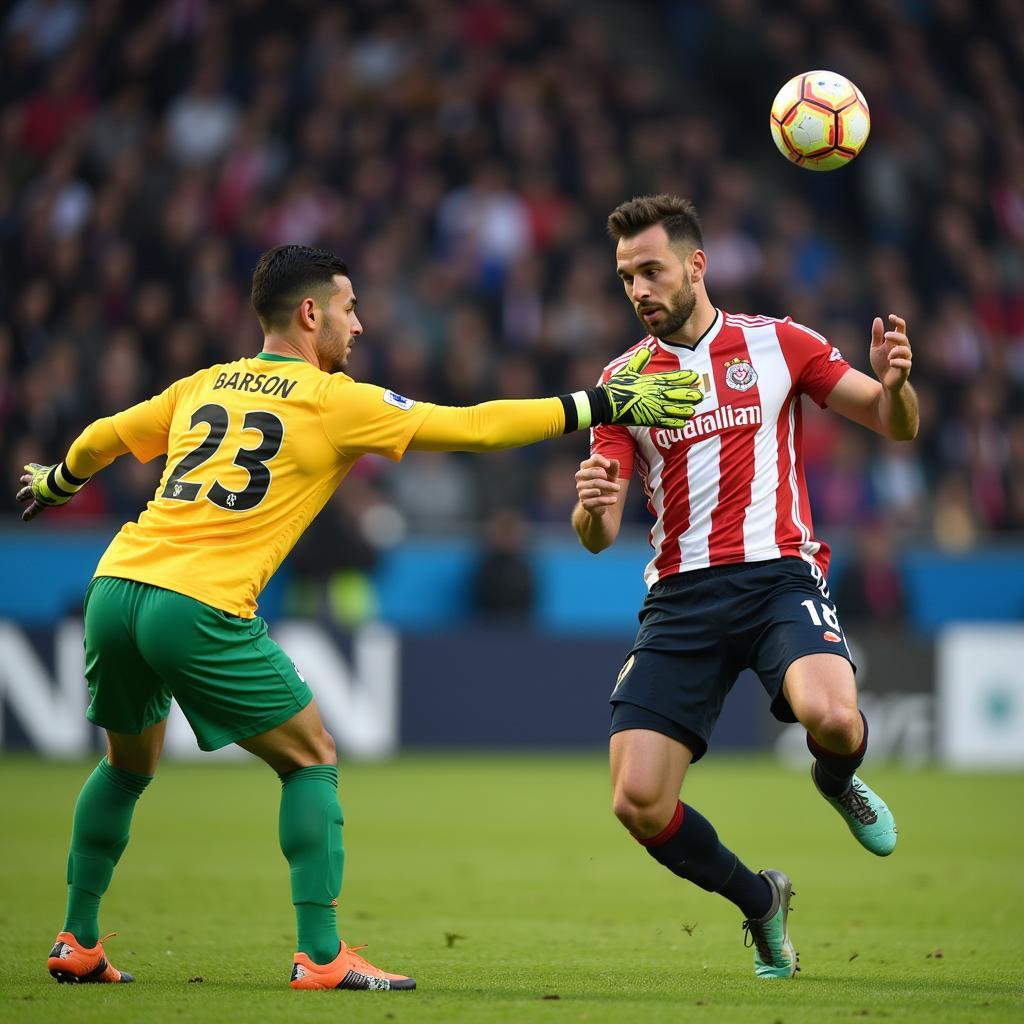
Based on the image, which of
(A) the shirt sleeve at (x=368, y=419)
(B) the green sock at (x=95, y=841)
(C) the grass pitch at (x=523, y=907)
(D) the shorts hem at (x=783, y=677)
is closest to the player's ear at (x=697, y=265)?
(A) the shirt sleeve at (x=368, y=419)

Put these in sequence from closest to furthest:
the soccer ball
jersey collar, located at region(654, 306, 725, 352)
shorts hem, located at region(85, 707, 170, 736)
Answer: shorts hem, located at region(85, 707, 170, 736) → jersey collar, located at region(654, 306, 725, 352) → the soccer ball

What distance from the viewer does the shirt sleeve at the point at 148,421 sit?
569cm

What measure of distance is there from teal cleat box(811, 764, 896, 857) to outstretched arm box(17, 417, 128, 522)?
8.78 ft

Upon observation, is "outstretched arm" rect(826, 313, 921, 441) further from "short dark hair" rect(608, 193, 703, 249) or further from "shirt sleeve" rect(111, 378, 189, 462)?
"shirt sleeve" rect(111, 378, 189, 462)

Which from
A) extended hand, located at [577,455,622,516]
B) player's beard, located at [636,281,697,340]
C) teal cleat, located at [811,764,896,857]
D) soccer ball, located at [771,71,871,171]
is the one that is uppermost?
soccer ball, located at [771,71,871,171]

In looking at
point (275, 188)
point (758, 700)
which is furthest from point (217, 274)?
point (758, 700)

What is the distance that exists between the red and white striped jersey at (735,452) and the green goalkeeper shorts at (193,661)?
4.96 ft

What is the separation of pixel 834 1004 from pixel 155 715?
232 centimetres

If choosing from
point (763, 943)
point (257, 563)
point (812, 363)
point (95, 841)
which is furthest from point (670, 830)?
point (95, 841)

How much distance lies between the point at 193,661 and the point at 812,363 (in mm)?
2465

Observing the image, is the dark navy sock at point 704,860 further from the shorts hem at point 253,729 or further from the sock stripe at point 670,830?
the shorts hem at point 253,729

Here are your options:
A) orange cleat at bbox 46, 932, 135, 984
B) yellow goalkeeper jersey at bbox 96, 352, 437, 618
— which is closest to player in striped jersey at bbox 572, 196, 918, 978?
yellow goalkeeper jersey at bbox 96, 352, 437, 618

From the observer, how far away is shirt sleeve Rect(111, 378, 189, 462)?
5.69m

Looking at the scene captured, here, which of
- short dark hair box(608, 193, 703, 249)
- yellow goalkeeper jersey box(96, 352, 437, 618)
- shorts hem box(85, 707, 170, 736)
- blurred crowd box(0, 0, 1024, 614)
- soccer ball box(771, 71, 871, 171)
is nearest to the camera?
yellow goalkeeper jersey box(96, 352, 437, 618)
